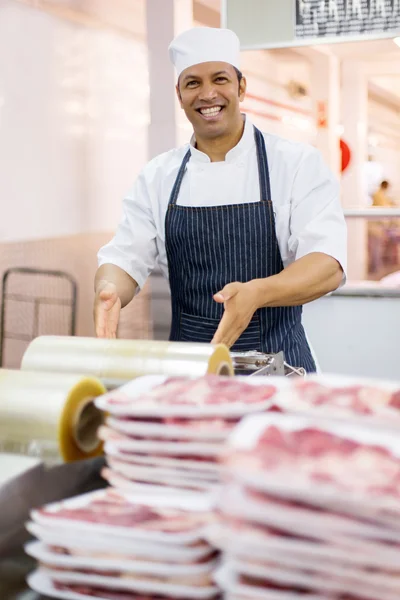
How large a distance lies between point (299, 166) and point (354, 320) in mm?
1457

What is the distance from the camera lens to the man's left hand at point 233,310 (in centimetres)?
163

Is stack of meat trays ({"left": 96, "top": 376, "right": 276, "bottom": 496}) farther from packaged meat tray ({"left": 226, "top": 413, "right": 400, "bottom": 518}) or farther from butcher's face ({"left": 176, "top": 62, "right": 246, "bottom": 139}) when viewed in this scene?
butcher's face ({"left": 176, "top": 62, "right": 246, "bottom": 139})

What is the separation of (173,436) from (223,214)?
1539 millimetres

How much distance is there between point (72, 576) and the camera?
90cm

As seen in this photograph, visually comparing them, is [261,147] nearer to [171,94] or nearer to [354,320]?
[354,320]

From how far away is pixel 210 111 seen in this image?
233 centimetres

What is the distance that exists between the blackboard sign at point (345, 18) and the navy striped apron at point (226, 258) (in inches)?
54.3

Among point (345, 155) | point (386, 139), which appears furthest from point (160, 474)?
point (386, 139)

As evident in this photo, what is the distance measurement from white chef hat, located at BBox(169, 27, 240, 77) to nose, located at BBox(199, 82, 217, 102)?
0.23 ft

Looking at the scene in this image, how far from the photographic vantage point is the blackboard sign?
3486 mm

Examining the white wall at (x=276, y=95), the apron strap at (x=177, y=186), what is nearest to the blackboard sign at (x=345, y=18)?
the white wall at (x=276, y=95)

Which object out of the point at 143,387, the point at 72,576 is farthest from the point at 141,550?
the point at 143,387

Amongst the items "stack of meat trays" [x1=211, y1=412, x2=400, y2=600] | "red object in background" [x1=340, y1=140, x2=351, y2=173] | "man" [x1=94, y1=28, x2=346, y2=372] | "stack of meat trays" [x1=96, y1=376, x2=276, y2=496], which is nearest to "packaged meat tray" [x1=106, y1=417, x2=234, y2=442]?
"stack of meat trays" [x1=96, y1=376, x2=276, y2=496]

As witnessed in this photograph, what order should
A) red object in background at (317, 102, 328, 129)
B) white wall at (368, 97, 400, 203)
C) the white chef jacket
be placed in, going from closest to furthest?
the white chef jacket → red object in background at (317, 102, 328, 129) → white wall at (368, 97, 400, 203)
